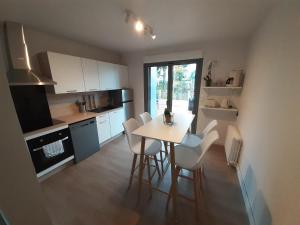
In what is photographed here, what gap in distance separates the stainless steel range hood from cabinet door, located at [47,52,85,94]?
30cm

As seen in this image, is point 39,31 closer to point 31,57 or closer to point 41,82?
point 31,57

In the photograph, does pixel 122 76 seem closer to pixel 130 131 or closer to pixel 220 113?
pixel 130 131

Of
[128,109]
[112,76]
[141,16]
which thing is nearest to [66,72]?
[112,76]

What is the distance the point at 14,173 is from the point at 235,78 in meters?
3.19

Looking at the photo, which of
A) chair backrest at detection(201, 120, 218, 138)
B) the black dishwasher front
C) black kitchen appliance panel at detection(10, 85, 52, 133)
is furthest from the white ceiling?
the black dishwasher front

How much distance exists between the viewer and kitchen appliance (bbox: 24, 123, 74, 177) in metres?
1.81

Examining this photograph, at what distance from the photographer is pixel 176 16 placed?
1729 mm

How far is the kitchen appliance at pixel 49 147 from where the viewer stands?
181cm

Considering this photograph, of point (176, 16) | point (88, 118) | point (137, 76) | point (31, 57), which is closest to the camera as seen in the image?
point (176, 16)

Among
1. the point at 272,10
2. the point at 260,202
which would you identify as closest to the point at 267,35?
the point at 272,10

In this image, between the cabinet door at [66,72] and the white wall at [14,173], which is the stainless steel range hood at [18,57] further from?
the white wall at [14,173]

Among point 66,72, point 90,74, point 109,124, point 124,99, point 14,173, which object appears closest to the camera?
point 14,173

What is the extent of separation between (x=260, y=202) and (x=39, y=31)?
391 cm

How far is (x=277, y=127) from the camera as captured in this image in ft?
3.71
